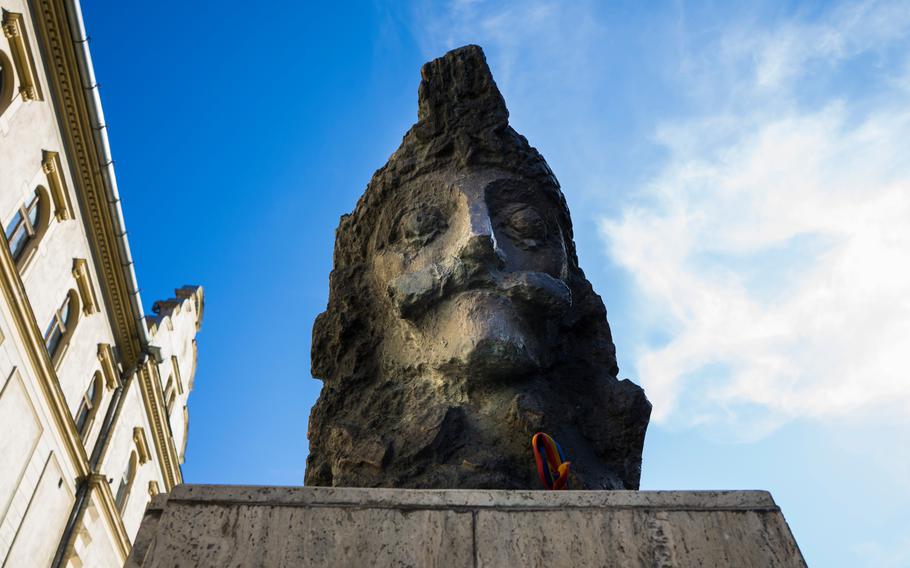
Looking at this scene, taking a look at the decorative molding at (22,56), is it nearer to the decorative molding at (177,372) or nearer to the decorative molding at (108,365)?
the decorative molding at (108,365)

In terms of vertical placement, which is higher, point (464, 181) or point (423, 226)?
point (464, 181)

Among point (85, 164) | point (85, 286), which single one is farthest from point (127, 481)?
point (85, 164)

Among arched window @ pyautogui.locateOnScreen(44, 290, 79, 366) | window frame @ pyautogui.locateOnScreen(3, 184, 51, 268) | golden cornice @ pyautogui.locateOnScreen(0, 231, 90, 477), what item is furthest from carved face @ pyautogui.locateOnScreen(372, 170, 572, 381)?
arched window @ pyautogui.locateOnScreen(44, 290, 79, 366)

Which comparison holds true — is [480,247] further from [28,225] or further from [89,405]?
[89,405]

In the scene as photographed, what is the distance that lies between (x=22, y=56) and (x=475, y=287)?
Answer: 11602 mm

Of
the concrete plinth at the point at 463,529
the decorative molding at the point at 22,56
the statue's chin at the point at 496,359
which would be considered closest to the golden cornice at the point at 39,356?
the decorative molding at the point at 22,56

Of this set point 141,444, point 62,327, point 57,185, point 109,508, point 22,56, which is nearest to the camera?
point 22,56

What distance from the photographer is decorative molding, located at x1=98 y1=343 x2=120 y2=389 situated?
15297 mm

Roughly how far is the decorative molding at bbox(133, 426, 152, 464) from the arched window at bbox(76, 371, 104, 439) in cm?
199

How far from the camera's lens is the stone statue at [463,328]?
2.45 m

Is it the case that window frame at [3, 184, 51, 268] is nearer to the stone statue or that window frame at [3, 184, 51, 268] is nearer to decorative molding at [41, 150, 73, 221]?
decorative molding at [41, 150, 73, 221]

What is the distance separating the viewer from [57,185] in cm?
1267

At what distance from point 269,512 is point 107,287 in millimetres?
15780

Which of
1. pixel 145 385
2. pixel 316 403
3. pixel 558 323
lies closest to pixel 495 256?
pixel 558 323
